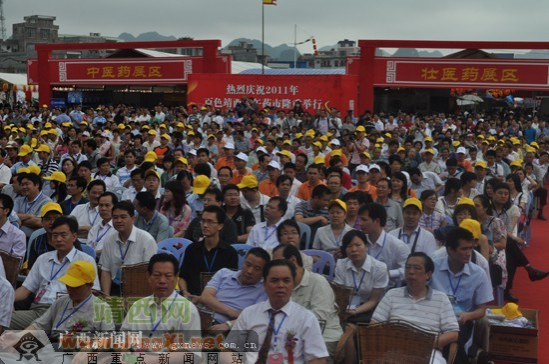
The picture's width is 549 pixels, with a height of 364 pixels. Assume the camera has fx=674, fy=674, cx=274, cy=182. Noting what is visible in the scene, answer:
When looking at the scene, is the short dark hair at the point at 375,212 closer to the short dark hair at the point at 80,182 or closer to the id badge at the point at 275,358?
the id badge at the point at 275,358

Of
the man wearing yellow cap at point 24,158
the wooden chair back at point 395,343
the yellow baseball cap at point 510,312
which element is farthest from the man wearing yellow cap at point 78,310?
the man wearing yellow cap at point 24,158

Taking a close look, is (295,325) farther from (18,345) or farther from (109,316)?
(18,345)

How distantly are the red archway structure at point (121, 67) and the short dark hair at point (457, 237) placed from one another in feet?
63.1

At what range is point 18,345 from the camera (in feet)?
14.0

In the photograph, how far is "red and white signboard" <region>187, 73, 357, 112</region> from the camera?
21.6 metres

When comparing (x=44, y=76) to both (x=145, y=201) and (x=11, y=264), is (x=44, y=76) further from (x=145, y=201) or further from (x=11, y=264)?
(x=11, y=264)

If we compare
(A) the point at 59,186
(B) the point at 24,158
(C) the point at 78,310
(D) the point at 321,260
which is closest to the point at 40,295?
(C) the point at 78,310

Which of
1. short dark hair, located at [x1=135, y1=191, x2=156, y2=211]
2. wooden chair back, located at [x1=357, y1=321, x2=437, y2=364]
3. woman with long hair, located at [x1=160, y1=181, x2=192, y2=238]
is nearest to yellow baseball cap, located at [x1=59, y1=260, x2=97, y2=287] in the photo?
wooden chair back, located at [x1=357, y1=321, x2=437, y2=364]

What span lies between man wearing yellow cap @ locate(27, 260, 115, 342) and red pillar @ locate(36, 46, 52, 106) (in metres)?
24.1

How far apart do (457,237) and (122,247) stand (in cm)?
282

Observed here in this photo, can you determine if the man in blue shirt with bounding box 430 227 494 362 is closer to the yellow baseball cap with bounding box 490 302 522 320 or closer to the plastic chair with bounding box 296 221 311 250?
the yellow baseball cap with bounding box 490 302 522 320

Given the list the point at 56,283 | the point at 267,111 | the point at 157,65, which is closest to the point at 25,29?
the point at 157,65

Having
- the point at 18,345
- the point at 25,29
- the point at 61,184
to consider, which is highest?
the point at 25,29

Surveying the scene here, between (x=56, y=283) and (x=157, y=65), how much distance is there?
20459mm
